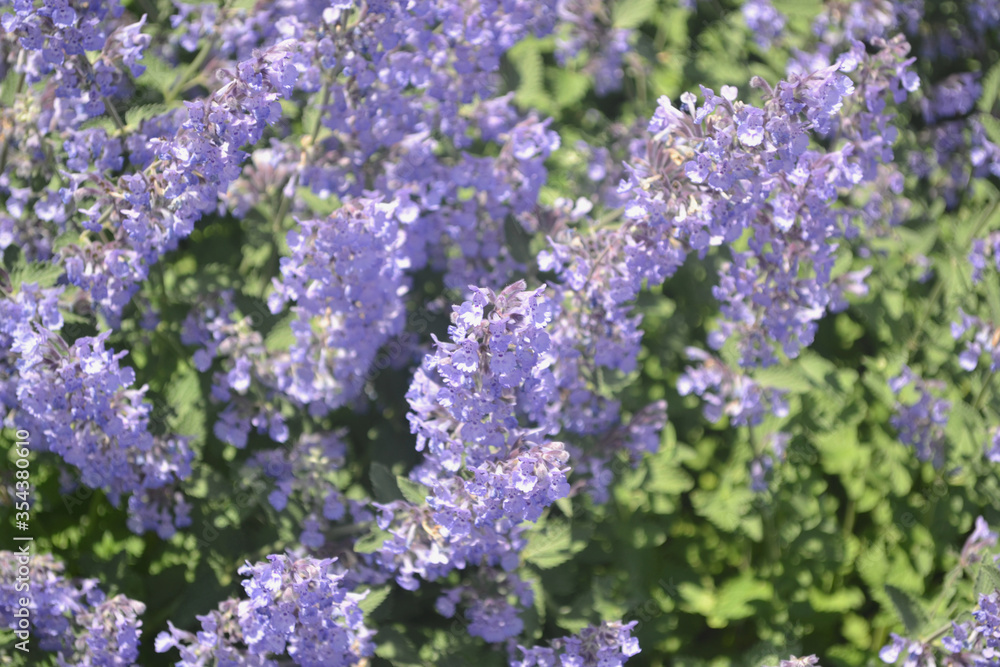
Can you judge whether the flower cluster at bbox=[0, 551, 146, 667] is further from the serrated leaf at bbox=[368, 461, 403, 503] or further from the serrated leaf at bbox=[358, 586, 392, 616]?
the serrated leaf at bbox=[368, 461, 403, 503]

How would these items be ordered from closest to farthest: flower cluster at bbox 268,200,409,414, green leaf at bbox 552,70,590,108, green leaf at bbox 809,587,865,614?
flower cluster at bbox 268,200,409,414 < green leaf at bbox 809,587,865,614 < green leaf at bbox 552,70,590,108

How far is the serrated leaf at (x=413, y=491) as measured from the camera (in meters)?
3.56

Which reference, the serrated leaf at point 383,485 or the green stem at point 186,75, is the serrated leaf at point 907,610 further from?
the green stem at point 186,75

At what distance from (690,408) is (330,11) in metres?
3.26

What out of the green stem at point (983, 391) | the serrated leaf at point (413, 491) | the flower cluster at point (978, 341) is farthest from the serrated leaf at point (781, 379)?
the serrated leaf at point (413, 491)

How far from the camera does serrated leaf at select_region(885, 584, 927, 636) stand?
4137 millimetres

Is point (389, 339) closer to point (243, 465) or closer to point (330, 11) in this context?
point (243, 465)

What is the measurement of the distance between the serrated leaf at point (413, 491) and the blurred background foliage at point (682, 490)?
0.29m

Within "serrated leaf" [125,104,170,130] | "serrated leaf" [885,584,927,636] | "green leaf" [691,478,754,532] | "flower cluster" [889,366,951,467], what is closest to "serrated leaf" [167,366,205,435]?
→ "serrated leaf" [125,104,170,130]

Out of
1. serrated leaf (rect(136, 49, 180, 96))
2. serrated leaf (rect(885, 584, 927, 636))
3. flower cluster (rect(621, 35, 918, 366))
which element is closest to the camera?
flower cluster (rect(621, 35, 918, 366))

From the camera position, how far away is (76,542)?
465 centimetres

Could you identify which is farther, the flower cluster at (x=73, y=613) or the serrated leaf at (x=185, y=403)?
the serrated leaf at (x=185, y=403)

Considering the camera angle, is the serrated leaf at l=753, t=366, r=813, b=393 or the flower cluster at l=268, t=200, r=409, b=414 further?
the serrated leaf at l=753, t=366, r=813, b=393

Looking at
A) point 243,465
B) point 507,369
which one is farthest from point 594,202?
point 243,465
